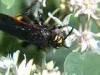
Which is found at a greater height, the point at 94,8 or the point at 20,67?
the point at 94,8

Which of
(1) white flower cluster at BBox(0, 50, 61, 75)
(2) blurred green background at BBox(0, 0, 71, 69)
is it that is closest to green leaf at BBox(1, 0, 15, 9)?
(2) blurred green background at BBox(0, 0, 71, 69)

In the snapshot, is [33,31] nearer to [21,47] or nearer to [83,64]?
[21,47]

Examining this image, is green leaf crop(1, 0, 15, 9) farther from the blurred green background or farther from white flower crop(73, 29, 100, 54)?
white flower crop(73, 29, 100, 54)

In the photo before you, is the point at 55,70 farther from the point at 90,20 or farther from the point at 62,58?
the point at 90,20

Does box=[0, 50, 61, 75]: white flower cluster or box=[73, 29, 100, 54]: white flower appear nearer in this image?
box=[0, 50, 61, 75]: white flower cluster

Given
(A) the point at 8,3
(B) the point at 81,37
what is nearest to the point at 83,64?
(B) the point at 81,37

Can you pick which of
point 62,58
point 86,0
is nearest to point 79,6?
point 86,0

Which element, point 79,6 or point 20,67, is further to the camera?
point 79,6
